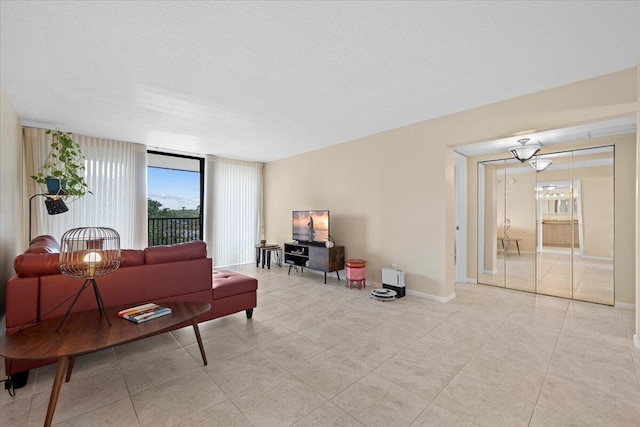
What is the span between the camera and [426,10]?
1.75 metres

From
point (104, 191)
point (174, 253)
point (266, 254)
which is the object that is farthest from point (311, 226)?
point (104, 191)

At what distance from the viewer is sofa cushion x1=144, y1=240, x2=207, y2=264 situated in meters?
2.53

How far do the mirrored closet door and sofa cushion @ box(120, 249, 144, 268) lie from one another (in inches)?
195

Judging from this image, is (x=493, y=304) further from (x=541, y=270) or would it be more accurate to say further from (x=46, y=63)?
(x=46, y=63)

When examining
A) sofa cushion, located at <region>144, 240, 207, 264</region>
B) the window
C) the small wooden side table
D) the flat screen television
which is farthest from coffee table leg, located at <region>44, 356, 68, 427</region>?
the window

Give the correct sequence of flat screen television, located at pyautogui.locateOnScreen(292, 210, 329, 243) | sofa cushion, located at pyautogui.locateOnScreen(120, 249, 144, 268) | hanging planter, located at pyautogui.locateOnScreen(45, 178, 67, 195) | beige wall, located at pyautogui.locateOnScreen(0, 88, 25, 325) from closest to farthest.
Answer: sofa cushion, located at pyautogui.locateOnScreen(120, 249, 144, 268) < beige wall, located at pyautogui.locateOnScreen(0, 88, 25, 325) < hanging planter, located at pyautogui.locateOnScreen(45, 178, 67, 195) < flat screen television, located at pyautogui.locateOnScreen(292, 210, 329, 243)

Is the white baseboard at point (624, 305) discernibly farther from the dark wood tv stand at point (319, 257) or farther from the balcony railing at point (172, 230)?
the balcony railing at point (172, 230)

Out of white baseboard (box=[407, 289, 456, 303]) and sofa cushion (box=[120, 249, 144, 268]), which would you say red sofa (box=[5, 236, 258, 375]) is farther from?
white baseboard (box=[407, 289, 456, 303])

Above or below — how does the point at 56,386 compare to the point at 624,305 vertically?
above

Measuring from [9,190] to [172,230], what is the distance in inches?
125

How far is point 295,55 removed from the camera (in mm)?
2250

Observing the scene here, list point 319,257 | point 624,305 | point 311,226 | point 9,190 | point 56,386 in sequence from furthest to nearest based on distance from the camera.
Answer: point 311,226 → point 319,257 → point 624,305 → point 9,190 → point 56,386

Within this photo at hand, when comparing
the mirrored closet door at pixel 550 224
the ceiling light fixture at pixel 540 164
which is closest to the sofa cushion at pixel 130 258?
the mirrored closet door at pixel 550 224

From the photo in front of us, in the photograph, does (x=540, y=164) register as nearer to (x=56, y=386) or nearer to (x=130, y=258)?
(x=130, y=258)
